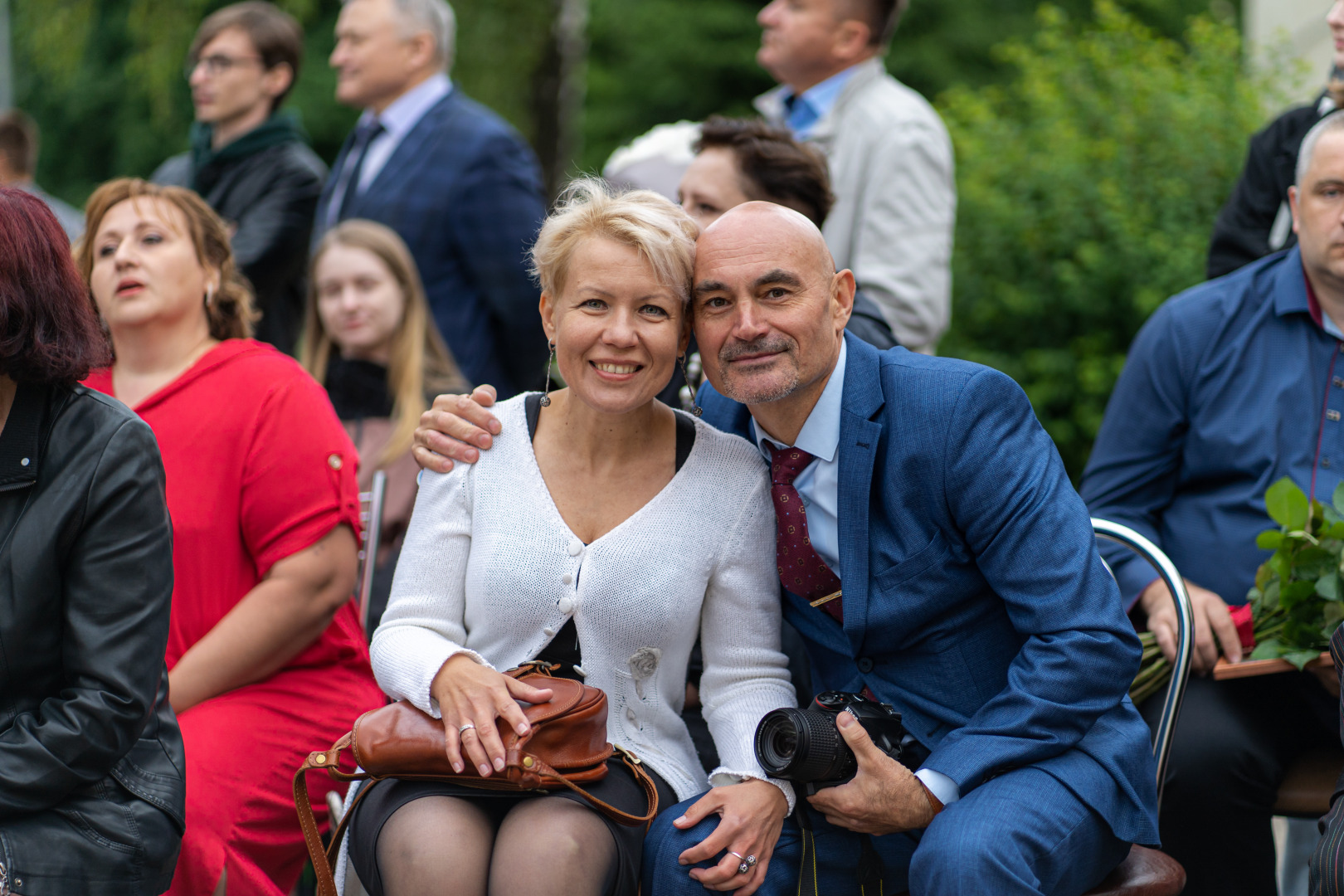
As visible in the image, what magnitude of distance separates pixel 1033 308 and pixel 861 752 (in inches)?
222

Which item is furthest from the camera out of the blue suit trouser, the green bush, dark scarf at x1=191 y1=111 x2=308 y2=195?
the green bush

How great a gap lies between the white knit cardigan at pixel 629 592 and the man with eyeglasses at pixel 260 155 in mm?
2875

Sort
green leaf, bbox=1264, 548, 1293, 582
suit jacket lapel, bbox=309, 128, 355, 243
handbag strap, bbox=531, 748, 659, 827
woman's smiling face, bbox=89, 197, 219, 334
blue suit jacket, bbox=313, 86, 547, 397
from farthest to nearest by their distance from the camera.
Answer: suit jacket lapel, bbox=309, 128, 355, 243 < blue suit jacket, bbox=313, 86, 547, 397 < woman's smiling face, bbox=89, 197, 219, 334 < green leaf, bbox=1264, 548, 1293, 582 < handbag strap, bbox=531, 748, 659, 827

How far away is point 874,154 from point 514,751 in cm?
282

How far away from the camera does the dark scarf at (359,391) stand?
5.16 m

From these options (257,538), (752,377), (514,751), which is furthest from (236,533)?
(752,377)

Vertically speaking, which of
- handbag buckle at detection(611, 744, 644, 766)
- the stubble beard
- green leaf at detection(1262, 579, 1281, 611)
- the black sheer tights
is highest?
the stubble beard

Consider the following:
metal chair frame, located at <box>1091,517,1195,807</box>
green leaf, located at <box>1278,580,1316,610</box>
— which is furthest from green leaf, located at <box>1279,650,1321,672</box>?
metal chair frame, located at <box>1091,517,1195,807</box>

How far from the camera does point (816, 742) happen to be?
2.69m

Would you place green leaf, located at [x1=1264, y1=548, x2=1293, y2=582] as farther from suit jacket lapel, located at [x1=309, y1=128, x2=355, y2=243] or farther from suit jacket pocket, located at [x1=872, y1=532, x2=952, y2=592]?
suit jacket lapel, located at [x1=309, y1=128, x2=355, y2=243]

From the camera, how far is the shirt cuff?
2775 mm

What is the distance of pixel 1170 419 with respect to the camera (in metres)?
3.82

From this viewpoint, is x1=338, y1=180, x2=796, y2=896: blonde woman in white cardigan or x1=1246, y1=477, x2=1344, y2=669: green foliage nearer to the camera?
x1=338, y1=180, x2=796, y2=896: blonde woman in white cardigan

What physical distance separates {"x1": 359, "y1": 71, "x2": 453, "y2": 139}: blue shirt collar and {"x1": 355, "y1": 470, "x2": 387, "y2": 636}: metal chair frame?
2.19 metres
